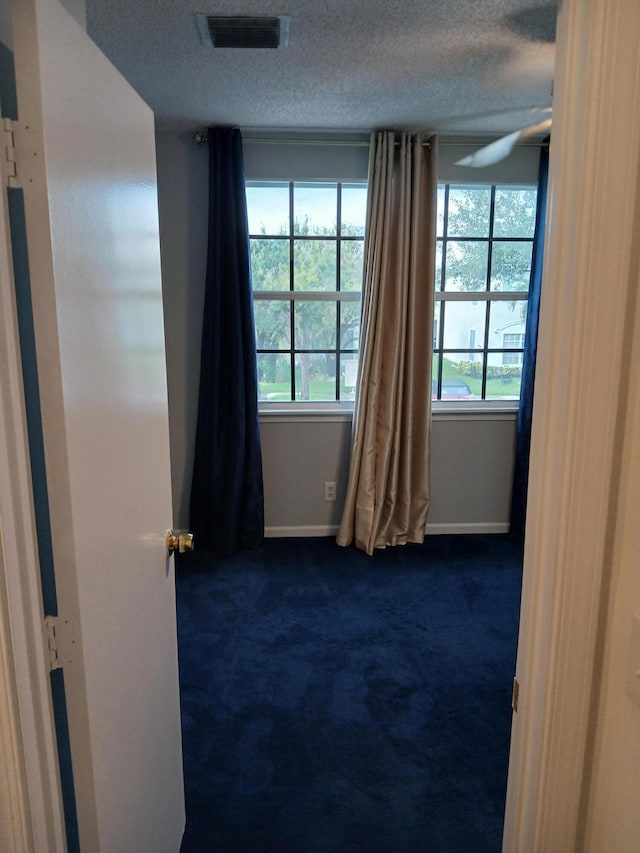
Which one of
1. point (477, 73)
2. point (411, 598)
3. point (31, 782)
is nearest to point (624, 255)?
point (31, 782)

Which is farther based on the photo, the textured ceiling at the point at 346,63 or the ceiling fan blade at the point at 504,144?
the ceiling fan blade at the point at 504,144

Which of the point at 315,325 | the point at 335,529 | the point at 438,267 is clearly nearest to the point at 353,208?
the point at 438,267

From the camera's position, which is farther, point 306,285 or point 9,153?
point 306,285

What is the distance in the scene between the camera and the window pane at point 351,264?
145 inches

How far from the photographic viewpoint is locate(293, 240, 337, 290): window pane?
3.68 m

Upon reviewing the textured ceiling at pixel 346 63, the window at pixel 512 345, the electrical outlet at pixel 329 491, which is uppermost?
the textured ceiling at pixel 346 63

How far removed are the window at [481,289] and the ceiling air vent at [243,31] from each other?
183cm

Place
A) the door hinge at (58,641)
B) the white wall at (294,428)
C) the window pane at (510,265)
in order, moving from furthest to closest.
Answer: the window pane at (510,265) < the white wall at (294,428) < the door hinge at (58,641)

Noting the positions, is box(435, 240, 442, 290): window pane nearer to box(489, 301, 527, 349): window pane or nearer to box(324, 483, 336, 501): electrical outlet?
box(489, 301, 527, 349): window pane

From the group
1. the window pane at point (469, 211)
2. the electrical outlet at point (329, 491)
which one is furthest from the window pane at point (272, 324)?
the window pane at point (469, 211)

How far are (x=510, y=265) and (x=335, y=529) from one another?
209cm

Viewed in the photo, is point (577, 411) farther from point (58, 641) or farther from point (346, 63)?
point (346, 63)

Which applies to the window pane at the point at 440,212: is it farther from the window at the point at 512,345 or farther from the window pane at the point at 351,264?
the window at the point at 512,345

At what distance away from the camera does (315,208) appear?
143 inches
